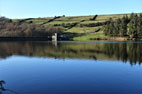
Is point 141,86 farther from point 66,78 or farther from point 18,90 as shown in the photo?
point 18,90

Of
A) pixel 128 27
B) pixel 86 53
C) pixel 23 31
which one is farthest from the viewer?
pixel 23 31

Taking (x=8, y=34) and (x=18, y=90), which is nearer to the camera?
(x=18, y=90)

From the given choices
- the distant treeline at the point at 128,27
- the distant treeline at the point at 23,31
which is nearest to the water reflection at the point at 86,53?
the distant treeline at the point at 128,27

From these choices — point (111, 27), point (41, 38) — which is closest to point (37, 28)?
point (41, 38)

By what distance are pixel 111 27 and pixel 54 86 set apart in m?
94.1

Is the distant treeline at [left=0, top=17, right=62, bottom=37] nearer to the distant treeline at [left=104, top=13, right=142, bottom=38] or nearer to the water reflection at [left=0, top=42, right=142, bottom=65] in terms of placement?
the distant treeline at [left=104, top=13, right=142, bottom=38]

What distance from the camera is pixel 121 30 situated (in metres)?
92.4

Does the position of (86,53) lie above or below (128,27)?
below

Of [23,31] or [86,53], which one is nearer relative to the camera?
[86,53]

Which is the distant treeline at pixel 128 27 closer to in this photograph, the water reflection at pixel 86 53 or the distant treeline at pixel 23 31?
the distant treeline at pixel 23 31

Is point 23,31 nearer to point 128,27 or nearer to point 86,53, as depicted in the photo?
point 128,27

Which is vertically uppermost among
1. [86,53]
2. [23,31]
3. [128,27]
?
[128,27]

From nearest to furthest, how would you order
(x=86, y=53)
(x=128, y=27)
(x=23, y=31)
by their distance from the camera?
(x=86, y=53), (x=128, y=27), (x=23, y=31)

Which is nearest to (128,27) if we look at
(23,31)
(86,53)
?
(23,31)
